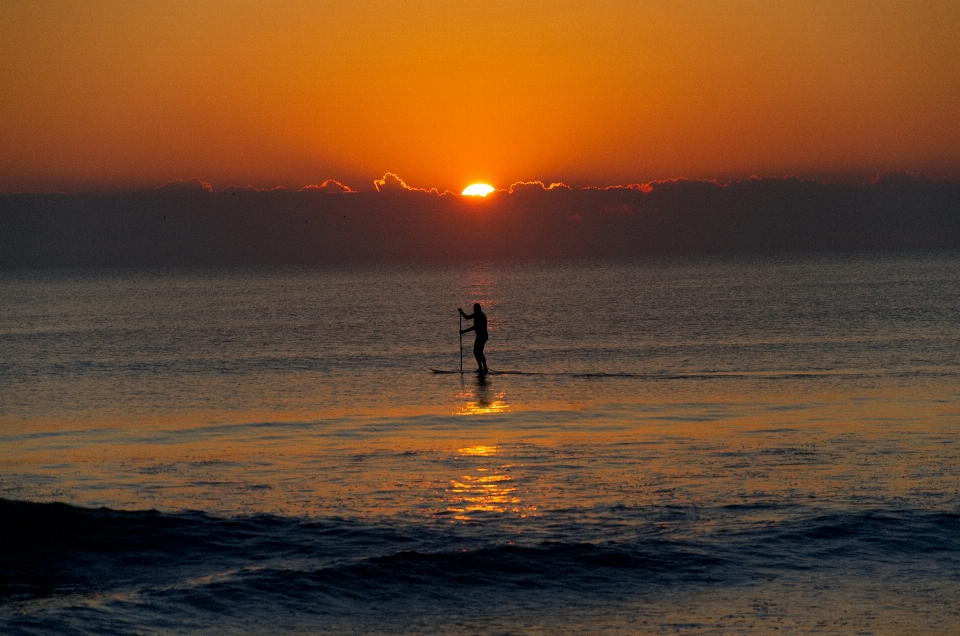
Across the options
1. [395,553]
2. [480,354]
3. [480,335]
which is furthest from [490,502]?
[480,335]

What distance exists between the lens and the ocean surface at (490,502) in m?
9.90

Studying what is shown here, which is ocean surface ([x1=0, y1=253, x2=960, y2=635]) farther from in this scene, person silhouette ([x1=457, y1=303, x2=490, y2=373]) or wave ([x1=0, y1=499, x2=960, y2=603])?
person silhouette ([x1=457, y1=303, x2=490, y2=373])

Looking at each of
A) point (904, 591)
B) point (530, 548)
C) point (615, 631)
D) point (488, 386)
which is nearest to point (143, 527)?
point (530, 548)

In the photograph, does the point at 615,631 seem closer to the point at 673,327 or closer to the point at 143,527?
the point at 143,527

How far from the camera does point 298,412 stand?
22.3 meters

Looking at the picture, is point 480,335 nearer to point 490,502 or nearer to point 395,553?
point 490,502

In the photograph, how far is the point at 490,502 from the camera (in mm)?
13281

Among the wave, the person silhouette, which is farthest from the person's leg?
the wave

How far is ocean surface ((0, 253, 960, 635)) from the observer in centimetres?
990

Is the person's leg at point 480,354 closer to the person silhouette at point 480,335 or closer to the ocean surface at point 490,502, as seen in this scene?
the person silhouette at point 480,335

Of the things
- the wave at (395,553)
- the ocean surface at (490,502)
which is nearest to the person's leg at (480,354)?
the ocean surface at (490,502)

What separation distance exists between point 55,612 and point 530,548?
4704mm

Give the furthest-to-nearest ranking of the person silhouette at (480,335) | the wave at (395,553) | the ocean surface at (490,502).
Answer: the person silhouette at (480,335), the wave at (395,553), the ocean surface at (490,502)

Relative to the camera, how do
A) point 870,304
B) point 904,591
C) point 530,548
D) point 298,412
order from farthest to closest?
point 870,304, point 298,412, point 530,548, point 904,591
